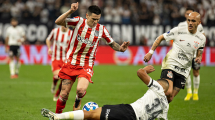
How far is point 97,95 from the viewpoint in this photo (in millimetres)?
9219

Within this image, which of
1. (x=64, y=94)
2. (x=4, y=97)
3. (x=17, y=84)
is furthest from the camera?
(x=17, y=84)

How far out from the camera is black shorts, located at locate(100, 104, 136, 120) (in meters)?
4.48

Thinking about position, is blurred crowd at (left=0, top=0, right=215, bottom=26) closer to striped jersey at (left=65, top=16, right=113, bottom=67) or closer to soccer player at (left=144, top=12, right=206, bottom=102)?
soccer player at (left=144, top=12, right=206, bottom=102)

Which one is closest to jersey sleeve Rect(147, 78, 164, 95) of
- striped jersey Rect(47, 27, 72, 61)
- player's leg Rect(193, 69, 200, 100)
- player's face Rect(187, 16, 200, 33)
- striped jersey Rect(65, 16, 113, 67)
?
striped jersey Rect(65, 16, 113, 67)

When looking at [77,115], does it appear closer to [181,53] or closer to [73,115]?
[73,115]

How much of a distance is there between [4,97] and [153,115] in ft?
17.8

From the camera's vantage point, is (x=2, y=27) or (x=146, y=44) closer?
(x=2, y=27)

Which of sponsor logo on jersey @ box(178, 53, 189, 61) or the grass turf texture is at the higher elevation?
sponsor logo on jersey @ box(178, 53, 189, 61)

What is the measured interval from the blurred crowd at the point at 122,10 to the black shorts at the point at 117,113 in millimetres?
14745

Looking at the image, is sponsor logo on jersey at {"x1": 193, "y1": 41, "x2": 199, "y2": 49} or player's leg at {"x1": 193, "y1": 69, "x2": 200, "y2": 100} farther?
player's leg at {"x1": 193, "y1": 69, "x2": 200, "y2": 100}

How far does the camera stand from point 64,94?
5.78m

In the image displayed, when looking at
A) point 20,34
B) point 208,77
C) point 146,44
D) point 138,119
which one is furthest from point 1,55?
point 138,119

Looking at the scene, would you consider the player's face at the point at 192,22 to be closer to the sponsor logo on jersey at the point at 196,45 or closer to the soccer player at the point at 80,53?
the sponsor logo on jersey at the point at 196,45

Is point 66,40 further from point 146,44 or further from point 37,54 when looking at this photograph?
point 146,44
